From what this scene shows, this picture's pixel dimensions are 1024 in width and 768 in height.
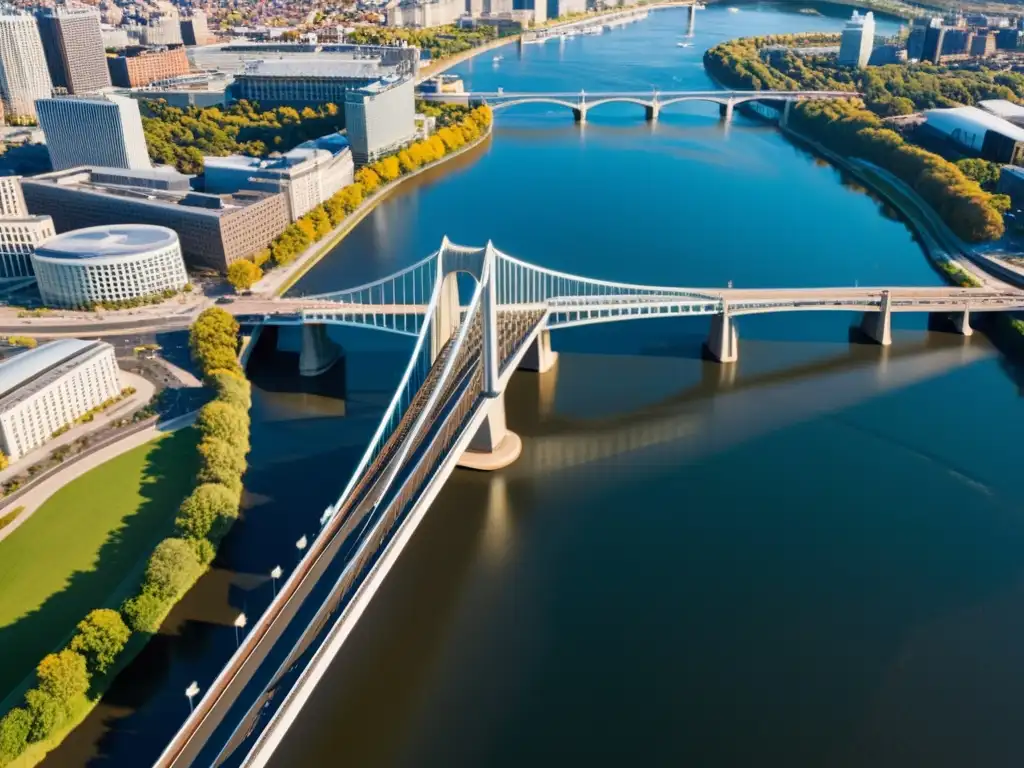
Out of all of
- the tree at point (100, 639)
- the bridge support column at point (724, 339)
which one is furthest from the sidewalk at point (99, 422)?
the bridge support column at point (724, 339)

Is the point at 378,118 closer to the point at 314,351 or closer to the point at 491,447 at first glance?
the point at 314,351

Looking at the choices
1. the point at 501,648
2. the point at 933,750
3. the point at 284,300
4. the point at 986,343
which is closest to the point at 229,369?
the point at 284,300

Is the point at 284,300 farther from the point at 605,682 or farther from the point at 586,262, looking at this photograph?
the point at 605,682

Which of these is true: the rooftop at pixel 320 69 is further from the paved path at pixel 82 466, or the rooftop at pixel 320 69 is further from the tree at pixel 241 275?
the paved path at pixel 82 466

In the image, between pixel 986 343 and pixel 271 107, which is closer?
pixel 986 343

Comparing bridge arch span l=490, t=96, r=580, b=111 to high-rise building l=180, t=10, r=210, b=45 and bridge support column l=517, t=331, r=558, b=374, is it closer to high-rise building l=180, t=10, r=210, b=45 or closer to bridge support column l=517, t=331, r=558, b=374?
high-rise building l=180, t=10, r=210, b=45
